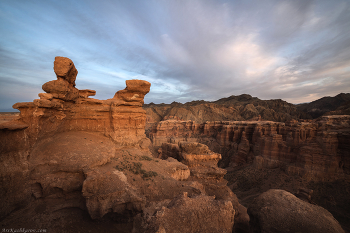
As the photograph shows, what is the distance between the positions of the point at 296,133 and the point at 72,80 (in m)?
34.3

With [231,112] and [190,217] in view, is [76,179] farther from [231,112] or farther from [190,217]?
[231,112]

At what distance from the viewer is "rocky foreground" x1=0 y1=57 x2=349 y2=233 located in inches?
206

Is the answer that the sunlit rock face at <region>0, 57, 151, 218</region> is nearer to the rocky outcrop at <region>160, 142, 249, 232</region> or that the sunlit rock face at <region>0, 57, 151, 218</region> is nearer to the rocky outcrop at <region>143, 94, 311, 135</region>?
the rocky outcrop at <region>160, 142, 249, 232</region>

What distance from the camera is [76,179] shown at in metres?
7.37

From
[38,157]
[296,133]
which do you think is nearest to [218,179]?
[38,157]

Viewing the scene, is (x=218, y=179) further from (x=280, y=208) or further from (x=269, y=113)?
(x=269, y=113)

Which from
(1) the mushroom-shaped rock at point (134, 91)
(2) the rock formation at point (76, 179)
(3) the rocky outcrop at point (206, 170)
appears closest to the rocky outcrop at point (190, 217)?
(2) the rock formation at point (76, 179)

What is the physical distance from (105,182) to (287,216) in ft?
27.4

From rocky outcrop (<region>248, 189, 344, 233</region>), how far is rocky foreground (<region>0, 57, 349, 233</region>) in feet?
0.13

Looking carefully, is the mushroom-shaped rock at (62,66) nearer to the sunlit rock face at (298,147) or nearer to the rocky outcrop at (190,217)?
the rocky outcrop at (190,217)

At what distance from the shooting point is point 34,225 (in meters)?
A: 5.71

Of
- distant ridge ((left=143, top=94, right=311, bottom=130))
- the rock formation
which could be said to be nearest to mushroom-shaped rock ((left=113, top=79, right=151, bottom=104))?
the rock formation

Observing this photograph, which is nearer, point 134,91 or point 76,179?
point 76,179

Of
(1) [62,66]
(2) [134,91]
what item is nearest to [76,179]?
(1) [62,66]
